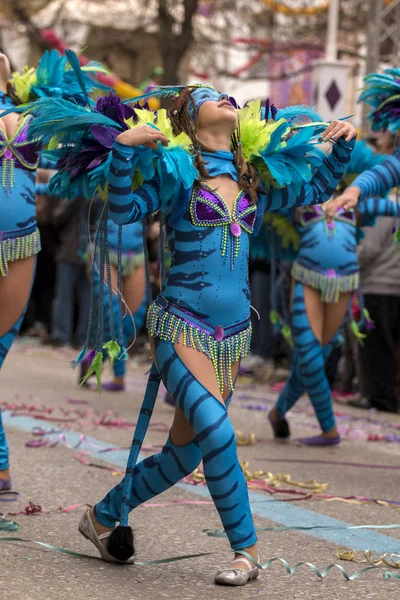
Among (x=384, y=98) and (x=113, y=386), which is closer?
(x=384, y=98)

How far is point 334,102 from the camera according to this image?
12133mm

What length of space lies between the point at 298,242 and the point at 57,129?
2.99 meters

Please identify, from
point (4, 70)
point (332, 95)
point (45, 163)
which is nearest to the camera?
point (4, 70)

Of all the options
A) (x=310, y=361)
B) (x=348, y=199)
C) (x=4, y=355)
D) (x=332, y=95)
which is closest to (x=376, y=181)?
(x=348, y=199)

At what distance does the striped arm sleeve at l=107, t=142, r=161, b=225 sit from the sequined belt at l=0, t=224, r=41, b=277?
1.22 metres

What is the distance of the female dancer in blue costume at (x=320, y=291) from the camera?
631 cm

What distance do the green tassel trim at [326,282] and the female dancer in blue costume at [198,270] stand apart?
2359 mm

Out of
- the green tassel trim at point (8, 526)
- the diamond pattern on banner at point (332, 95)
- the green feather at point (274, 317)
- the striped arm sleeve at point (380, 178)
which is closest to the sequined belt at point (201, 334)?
the green tassel trim at point (8, 526)

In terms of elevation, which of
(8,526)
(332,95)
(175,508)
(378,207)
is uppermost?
(332,95)

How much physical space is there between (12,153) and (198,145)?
1.18 meters

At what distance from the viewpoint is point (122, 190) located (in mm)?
3500

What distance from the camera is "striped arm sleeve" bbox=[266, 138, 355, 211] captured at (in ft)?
13.2

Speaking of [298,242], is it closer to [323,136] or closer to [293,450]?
[293,450]

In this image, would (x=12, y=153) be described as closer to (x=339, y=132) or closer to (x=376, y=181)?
(x=339, y=132)
